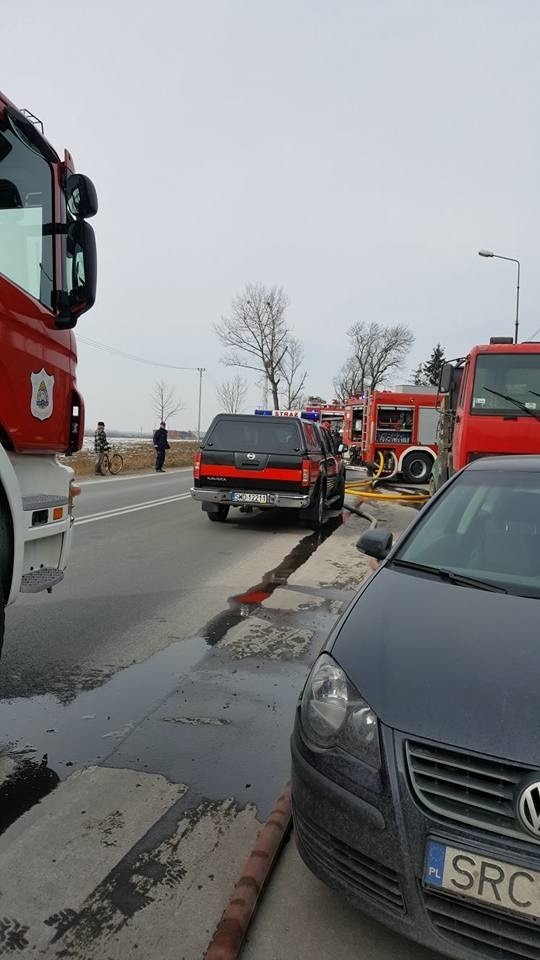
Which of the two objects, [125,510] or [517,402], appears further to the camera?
[125,510]

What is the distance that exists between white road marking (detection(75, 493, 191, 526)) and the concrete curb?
895 cm

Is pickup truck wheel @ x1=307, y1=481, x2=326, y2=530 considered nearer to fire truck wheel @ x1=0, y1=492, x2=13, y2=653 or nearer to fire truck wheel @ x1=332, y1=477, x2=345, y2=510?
fire truck wheel @ x1=332, y1=477, x2=345, y2=510

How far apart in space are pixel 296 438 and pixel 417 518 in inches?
304

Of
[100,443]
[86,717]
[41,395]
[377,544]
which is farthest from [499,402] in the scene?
[100,443]

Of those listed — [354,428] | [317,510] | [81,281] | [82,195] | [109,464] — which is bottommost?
[109,464]

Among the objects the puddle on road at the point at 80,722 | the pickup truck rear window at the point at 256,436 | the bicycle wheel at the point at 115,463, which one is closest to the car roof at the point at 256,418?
the pickup truck rear window at the point at 256,436

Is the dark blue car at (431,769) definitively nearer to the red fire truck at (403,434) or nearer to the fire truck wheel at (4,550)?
the fire truck wheel at (4,550)

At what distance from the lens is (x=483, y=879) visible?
1.72 metres

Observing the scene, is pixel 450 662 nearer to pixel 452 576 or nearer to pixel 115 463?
pixel 452 576

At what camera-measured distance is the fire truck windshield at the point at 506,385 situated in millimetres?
8711

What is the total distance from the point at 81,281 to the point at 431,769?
3456 mm

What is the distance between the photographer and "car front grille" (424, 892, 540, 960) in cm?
169

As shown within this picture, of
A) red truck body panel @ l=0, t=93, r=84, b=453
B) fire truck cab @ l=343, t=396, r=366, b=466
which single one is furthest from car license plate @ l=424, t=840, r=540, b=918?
fire truck cab @ l=343, t=396, r=366, b=466

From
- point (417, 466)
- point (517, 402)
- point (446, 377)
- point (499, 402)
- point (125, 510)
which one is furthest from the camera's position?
point (417, 466)
